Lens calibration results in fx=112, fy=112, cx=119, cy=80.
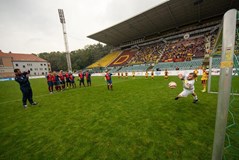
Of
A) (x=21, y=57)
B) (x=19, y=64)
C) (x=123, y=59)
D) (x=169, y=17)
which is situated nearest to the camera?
(x=169, y=17)

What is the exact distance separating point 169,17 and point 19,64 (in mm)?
66121

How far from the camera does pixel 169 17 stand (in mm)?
28359

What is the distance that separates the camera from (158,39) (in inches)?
1540

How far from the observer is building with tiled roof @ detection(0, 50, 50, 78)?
47281 mm

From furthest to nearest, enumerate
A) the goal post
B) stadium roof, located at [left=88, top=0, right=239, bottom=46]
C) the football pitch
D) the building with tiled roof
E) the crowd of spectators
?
the building with tiled roof < the crowd of spectators < stadium roof, located at [left=88, top=0, right=239, bottom=46] < the football pitch < the goal post

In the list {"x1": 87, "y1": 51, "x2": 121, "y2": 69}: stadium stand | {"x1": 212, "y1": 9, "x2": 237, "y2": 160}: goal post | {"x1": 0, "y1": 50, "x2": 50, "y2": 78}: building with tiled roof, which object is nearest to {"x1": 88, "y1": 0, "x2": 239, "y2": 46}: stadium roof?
{"x1": 87, "y1": 51, "x2": 121, "y2": 69}: stadium stand

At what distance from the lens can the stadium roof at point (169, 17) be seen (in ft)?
76.2

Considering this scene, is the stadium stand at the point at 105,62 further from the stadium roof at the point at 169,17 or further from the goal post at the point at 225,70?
the goal post at the point at 225,70

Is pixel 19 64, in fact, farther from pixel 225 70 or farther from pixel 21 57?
pixel 225 70

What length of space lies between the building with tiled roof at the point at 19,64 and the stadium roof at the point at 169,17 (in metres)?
37.9

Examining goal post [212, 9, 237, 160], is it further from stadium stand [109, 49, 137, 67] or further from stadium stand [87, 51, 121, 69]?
stadium stand [87, 51, 121, 69]

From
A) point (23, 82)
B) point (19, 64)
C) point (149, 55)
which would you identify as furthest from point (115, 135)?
point (19, 64)

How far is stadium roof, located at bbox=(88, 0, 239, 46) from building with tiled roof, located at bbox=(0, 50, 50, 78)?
37854mm

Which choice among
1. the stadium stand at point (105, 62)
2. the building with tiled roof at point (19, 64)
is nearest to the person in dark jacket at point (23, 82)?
the stadium stand at point (105, 62)
